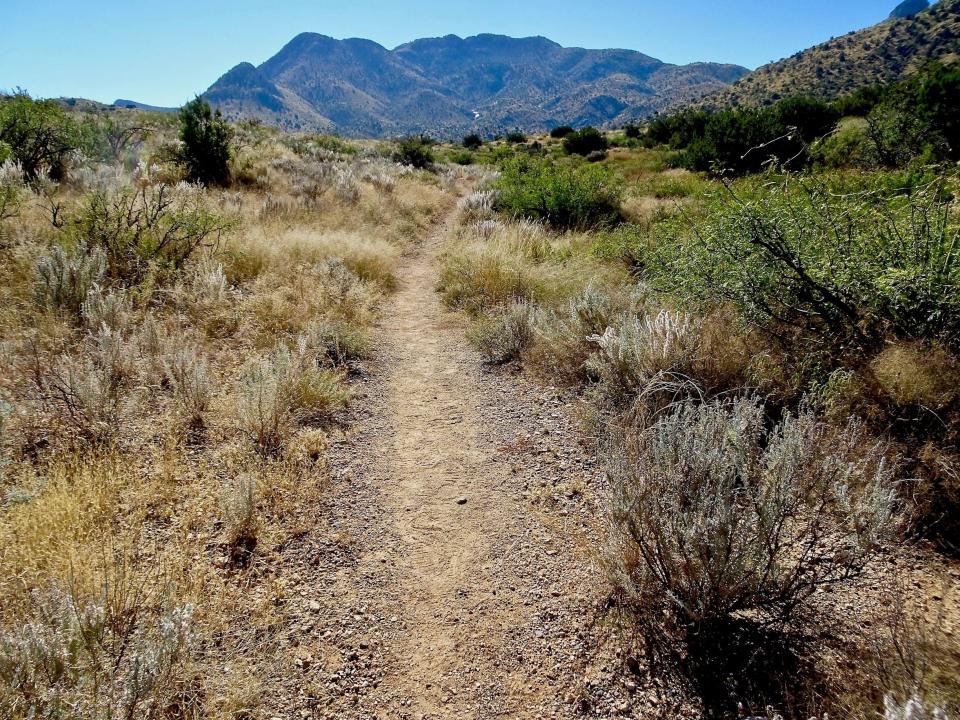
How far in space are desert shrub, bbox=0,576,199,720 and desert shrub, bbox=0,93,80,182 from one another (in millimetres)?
9900

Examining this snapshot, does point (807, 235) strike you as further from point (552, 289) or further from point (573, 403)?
point (552, 289)

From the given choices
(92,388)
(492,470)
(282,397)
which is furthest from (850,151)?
(92,388)

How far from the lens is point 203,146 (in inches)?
481

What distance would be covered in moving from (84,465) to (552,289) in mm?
5333

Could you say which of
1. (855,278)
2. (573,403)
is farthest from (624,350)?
(855,278)

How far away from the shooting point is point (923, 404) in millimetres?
3084

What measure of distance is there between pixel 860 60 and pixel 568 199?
256 ft

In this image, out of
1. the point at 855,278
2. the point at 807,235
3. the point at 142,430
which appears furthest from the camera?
the point at 807,235

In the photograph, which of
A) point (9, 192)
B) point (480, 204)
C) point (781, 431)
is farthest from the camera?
point (480, 204)

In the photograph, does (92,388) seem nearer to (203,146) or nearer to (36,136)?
(36,136)

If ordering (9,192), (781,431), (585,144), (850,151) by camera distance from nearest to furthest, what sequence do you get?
(781,431)
(9,192)
(850,151)
(585,144)

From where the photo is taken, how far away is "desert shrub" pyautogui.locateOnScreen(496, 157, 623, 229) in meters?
11.1

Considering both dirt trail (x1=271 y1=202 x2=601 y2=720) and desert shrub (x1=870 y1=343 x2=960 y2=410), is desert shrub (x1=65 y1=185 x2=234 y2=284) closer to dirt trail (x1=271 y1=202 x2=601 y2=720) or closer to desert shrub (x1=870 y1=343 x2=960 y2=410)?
dirt trail (x1=271 y1=202 x2=601 y2=720)

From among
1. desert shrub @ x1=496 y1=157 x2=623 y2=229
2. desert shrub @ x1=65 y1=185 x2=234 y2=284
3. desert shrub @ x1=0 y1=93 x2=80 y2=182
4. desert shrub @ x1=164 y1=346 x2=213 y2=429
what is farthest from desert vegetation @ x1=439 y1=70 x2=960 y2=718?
desert shrub @ x1=0 y1=93 x2=80 y2=182
